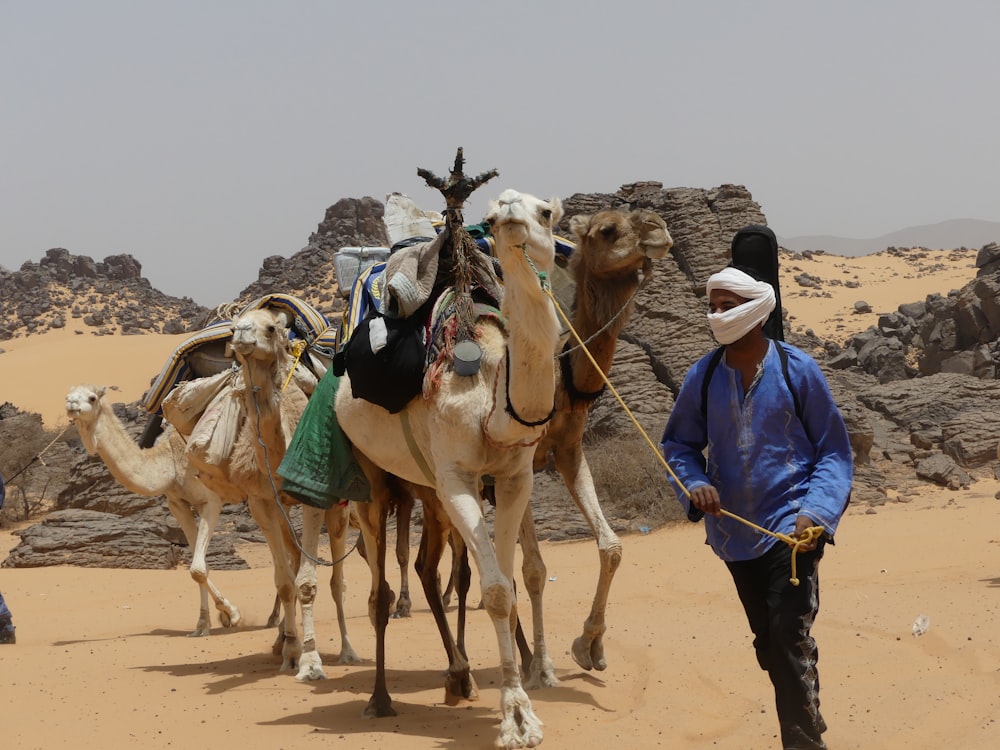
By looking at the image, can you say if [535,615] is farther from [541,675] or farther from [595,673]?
[595,673]

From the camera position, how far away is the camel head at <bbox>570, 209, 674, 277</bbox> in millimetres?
7461

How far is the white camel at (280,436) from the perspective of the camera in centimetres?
818

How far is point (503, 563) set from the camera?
634 cm

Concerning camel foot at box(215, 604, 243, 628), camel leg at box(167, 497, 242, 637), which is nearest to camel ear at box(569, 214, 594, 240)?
camel leg at box(167, 497, 242, 637)

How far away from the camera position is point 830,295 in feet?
177

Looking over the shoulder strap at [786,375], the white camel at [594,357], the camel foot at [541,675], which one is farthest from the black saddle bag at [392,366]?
the shoulder strap at [786,375]

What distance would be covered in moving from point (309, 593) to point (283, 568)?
1.44 ft

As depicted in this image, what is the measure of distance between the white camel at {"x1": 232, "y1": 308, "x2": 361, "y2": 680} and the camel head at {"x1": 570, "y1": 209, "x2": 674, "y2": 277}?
7.73 feet

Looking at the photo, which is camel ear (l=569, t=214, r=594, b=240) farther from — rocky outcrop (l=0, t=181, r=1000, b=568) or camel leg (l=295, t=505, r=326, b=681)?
rocky outcrop (l=0, t=181, r=1000, b=568)

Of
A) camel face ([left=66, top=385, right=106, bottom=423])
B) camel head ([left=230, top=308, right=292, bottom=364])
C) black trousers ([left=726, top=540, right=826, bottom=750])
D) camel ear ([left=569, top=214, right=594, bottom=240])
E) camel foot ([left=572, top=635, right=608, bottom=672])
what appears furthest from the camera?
camel face ([left=66, top=385, right=106, bottom=423])

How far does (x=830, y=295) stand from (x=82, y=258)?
1678 inches

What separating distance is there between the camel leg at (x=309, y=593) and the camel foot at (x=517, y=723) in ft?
9.05

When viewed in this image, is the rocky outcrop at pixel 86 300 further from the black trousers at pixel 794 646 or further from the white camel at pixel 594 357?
the black trousers at pixel 794 646

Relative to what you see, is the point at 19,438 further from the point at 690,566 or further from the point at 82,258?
the point at 82,258
